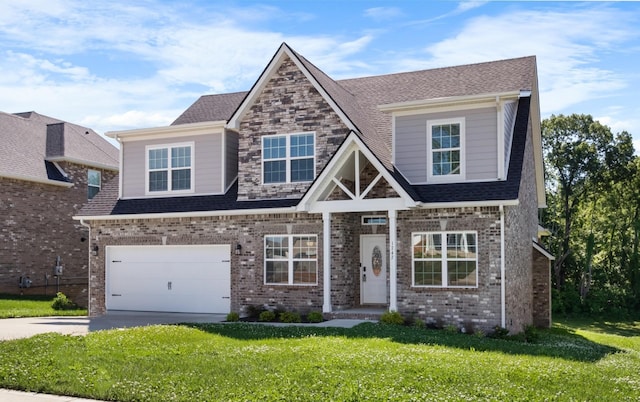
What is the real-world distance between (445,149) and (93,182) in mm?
20323

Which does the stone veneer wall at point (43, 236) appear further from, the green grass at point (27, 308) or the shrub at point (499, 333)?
the shrub at point (499, 333)

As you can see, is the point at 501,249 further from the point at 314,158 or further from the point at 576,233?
the point at 576,233

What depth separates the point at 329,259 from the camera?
61.2 ft

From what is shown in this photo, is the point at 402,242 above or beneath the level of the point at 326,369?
above

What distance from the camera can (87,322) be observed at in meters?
19.5

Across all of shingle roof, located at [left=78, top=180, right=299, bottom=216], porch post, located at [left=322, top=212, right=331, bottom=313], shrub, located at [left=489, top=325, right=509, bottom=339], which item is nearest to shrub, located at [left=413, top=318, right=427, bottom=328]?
shrub, located at [left=489, top=325, right=509, bottom=339]

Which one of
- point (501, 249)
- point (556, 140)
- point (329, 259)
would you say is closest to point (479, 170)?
point (501, 249)

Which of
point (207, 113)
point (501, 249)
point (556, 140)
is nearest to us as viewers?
point (501, 249)

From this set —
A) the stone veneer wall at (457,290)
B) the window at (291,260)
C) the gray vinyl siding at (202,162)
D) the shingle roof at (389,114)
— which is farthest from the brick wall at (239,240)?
the stone veneer wall at (457,290)

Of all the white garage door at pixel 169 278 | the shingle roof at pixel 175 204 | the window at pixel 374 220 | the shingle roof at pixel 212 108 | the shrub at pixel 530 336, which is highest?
the shingle roof at pixel 212 108

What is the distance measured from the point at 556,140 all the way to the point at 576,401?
116ft

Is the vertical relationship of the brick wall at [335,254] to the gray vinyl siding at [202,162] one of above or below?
below

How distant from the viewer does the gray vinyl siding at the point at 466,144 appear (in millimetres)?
18266

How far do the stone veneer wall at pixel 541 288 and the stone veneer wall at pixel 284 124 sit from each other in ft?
28.7
